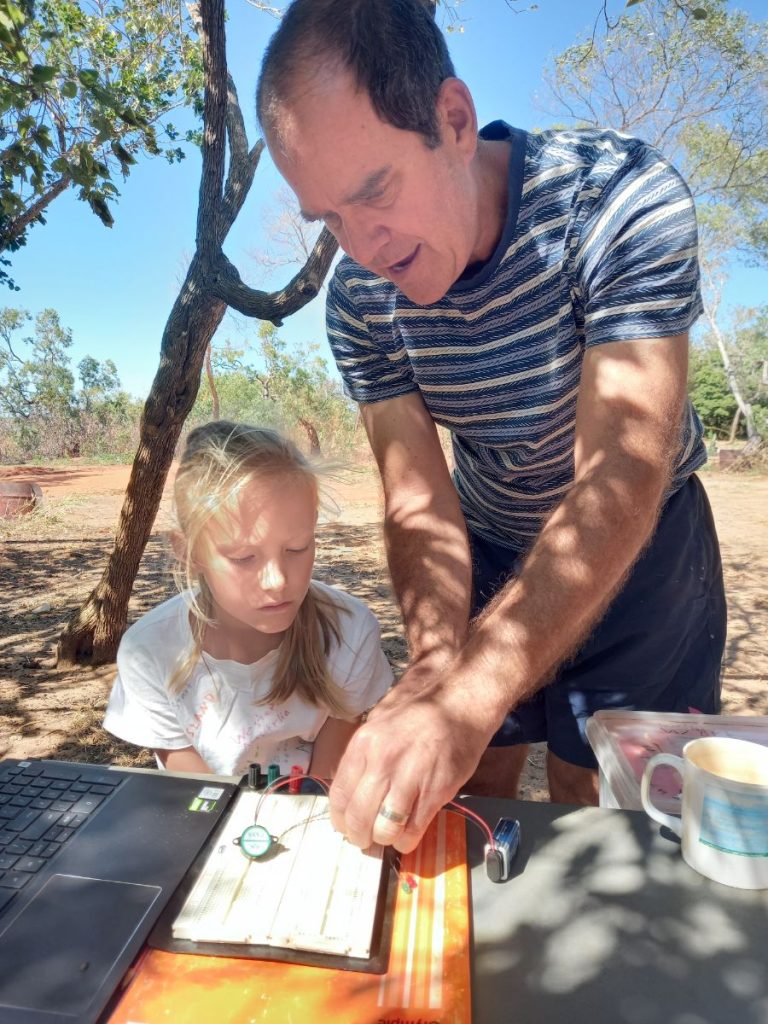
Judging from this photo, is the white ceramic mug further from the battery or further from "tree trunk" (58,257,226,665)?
"tree trunk" (58,257,226,665)

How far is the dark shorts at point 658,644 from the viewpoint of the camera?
175cm

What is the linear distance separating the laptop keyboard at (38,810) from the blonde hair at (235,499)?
65cm

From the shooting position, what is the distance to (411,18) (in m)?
1.40

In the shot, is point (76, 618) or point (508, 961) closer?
point (508, 961)

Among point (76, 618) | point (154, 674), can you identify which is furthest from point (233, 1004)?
point (76, 618)

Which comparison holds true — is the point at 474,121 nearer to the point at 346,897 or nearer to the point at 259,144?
the point at 346,897

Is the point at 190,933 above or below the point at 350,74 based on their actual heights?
below

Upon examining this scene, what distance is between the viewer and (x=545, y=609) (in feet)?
3.93

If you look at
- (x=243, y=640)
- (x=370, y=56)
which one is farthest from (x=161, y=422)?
(x=370, y=56)

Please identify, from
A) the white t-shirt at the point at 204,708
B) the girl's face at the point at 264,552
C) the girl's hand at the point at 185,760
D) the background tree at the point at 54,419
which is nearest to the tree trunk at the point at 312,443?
the girl's face at the point at 264,552

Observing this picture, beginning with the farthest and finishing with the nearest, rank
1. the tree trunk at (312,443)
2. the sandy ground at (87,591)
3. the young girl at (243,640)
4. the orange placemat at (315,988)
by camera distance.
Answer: the sandy ground at (87,591) < the tree trunk at (312,443) < the young girl at (243,640) < the orange placemat at (315,988)

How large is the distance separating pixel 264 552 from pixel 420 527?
1.24ft

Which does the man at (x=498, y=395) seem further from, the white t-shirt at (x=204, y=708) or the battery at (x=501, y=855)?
the white t-shirt at (x=204, y=708)

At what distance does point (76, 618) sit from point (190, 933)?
13.6 feet
